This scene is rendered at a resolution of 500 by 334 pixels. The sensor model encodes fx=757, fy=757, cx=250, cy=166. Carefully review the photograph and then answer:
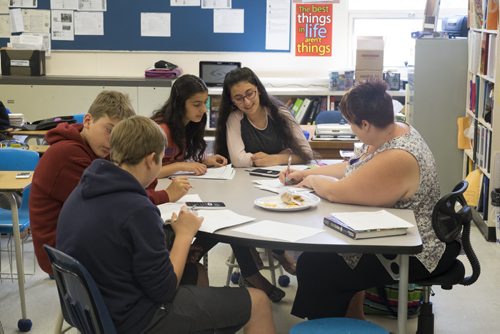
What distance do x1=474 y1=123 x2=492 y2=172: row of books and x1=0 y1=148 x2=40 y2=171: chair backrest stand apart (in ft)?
9.75

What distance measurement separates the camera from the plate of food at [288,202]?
9.70 ft

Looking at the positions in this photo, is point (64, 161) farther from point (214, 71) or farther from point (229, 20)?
point (229, 20)

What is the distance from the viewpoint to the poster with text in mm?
7164

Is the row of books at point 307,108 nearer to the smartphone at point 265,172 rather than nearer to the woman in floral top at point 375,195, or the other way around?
the smartphone at point 265,172

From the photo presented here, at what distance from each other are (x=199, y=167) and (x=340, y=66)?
3876mm

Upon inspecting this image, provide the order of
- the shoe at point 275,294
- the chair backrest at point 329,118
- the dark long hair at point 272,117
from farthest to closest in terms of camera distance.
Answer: the chair backrest at point 329,118
the dark long hair at point 272,117
the shoe at point 275,294

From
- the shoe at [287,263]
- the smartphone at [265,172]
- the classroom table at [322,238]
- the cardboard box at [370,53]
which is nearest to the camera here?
the classroom table at [322,238]

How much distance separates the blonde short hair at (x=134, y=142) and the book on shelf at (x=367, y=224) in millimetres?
696

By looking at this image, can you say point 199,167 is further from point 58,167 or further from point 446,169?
point 446,169

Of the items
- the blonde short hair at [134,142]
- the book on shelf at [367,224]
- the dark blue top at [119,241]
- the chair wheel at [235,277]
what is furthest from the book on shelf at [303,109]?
the dark blue top at [119,241]

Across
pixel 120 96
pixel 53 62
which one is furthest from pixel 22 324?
pixel 53 62

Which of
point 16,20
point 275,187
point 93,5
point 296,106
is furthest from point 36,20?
point 275,187

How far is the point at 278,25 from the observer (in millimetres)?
7211

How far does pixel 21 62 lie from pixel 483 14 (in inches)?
168
